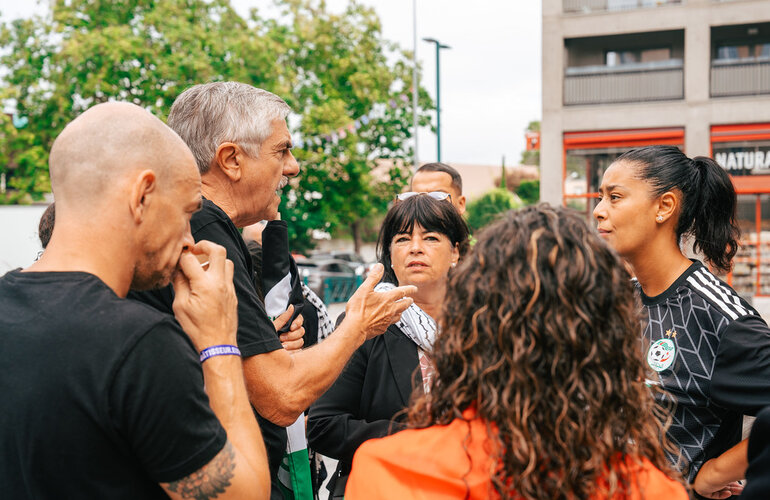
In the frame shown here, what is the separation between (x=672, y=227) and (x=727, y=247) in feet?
0.87

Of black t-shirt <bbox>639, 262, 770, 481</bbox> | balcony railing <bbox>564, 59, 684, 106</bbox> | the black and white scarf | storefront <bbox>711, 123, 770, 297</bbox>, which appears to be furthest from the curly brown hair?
balcony railing <bbox>564, 59, 684, 106</bbox>

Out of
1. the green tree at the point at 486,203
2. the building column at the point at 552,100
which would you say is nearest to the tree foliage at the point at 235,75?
the building column at the point at 552,100

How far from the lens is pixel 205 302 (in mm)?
1729

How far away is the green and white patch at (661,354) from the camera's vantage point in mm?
2486

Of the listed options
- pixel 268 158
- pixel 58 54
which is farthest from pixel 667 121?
pixel 268 158

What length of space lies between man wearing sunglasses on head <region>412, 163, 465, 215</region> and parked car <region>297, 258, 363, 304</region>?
1479cm

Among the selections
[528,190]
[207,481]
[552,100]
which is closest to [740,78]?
[552,100]

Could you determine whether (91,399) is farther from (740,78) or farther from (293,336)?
(740,78)

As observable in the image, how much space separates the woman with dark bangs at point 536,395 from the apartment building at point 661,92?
17.9 metres

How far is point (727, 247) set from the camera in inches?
112

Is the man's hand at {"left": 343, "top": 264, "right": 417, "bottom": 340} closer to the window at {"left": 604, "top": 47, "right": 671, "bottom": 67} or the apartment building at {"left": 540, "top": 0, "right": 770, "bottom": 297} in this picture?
the apartment building at {"left": 540, "top": 0, "right": 770, "bottom": 297}

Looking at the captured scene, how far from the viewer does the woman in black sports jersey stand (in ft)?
7.63

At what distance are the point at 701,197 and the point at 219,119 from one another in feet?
6.36

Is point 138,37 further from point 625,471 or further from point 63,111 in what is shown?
point 625,471
